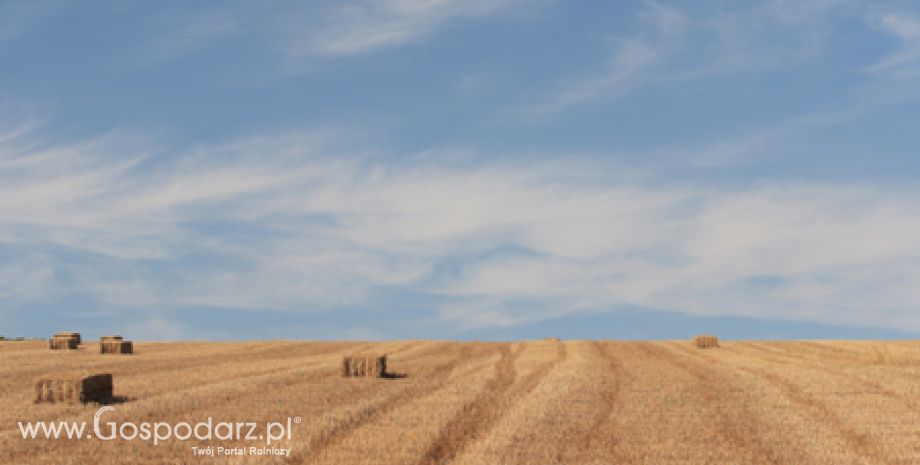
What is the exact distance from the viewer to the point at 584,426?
57.9 ft

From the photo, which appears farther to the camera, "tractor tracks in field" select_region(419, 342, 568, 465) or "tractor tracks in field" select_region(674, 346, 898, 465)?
"tractor tracks in field" select_region(674, 346, 898, 465)

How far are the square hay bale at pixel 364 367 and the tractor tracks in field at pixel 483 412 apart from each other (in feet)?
10.8

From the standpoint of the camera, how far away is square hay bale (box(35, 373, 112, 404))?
2023cm

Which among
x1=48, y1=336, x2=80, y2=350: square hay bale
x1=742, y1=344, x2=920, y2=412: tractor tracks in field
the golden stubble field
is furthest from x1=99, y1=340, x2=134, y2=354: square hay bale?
x1=742, y1=344, x2=920, y2=412: tractor tracks in field

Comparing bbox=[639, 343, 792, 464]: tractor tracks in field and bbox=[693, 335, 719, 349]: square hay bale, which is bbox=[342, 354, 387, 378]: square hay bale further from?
bbox=[693, 335, 719, 349]: square hay bale

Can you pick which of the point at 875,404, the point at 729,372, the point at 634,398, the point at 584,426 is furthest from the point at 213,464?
the point at 729,372

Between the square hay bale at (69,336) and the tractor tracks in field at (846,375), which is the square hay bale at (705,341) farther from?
the square hay bale at (69,336)

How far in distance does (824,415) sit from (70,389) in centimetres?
1608

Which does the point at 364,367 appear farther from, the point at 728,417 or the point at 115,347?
the point at 115,347

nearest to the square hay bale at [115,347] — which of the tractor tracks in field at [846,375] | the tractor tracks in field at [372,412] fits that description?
the tractor tracks in field at [372,412]

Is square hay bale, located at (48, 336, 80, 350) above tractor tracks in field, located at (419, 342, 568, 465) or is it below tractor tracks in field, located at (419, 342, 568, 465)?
above

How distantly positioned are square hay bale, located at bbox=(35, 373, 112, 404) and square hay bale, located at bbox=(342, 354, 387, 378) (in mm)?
7761

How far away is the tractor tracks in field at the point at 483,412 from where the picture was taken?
1508cm

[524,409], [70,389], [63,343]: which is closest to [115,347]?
[63,343]
